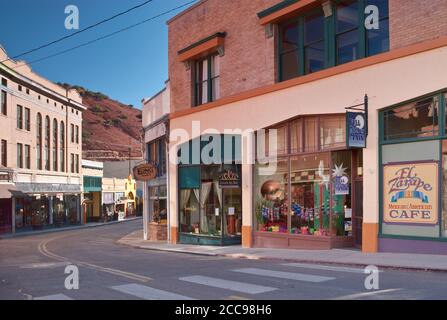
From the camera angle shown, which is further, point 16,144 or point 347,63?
point 16,144

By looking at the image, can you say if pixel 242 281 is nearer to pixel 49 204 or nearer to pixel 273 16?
pixel 273 16

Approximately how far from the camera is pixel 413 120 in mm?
14641

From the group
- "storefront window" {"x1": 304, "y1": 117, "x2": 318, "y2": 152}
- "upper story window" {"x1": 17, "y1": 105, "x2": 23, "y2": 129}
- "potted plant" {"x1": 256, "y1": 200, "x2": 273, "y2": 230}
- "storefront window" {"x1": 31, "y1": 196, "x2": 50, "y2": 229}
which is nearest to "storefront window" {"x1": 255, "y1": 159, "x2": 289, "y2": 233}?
"potted plant" {"x1": 256, "y1": 200, "x2": 273, "y2": 230}

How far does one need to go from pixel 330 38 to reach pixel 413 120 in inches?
163

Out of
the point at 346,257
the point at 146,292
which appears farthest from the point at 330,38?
the point at 146,292

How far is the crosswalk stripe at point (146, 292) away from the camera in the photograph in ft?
30.0

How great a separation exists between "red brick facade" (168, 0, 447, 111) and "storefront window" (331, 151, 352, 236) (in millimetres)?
3803

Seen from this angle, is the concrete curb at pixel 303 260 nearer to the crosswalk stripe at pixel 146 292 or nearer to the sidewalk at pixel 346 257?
the sidewalk at pixel 346 257

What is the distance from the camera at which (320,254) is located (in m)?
15.5

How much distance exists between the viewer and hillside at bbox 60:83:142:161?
113m

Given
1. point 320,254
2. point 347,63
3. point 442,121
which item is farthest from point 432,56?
point 320,254

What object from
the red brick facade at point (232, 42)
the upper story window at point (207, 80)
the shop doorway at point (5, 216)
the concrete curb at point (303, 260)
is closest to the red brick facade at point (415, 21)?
the red brick facade at point (232, 42)

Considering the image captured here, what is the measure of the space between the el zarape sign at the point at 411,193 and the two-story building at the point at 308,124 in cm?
3
